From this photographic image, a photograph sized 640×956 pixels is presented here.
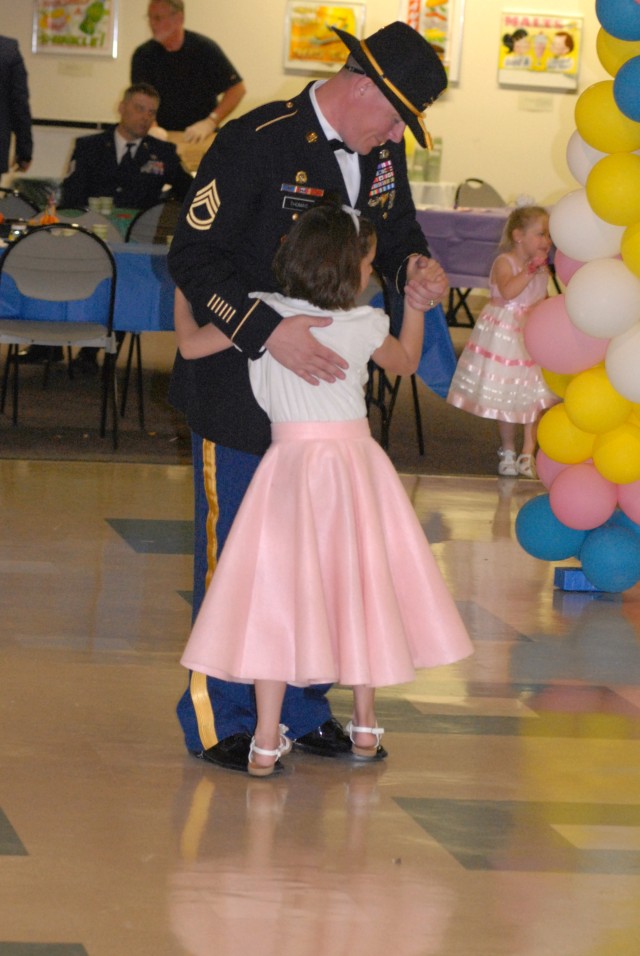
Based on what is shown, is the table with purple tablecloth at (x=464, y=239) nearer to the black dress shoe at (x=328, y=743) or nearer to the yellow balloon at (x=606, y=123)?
the yellow balloon at (x=606, y=123)

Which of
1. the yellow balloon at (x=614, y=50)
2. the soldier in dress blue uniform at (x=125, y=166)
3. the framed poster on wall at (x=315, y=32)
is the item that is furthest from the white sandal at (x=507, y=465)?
the framed poster on wall at (x=315, y=32)

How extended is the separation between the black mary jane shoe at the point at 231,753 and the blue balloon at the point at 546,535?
164 cm

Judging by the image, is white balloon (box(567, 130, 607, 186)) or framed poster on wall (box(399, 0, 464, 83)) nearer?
white balloon (box(567, 130, 607, 186))

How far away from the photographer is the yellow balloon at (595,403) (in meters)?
3.90

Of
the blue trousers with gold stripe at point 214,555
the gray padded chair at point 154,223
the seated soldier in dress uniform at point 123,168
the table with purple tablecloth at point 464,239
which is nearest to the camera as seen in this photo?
the blue trousers with gold stripe at point 214,555

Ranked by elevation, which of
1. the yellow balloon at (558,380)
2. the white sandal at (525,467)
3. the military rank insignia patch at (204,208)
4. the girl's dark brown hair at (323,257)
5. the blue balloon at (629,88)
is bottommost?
the white sandal at (525,467)

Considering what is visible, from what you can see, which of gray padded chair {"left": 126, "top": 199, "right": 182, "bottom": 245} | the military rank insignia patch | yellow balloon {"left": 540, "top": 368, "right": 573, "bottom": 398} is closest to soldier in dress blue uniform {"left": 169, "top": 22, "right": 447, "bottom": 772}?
the military rank insignia patch

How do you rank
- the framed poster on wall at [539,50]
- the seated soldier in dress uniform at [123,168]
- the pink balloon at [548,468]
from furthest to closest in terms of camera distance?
the framed poster on wall at [539,50] < the seated soldier in dress uniform at [123,168] < the pink balloon at [548,468]

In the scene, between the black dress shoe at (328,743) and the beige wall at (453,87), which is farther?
the beige wall at (453,87)

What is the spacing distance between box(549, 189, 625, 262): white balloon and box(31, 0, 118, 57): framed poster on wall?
342 inches

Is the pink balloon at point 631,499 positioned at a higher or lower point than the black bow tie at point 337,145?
lower

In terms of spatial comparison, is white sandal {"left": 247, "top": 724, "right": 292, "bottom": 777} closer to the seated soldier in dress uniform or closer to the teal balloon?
the teal balloon

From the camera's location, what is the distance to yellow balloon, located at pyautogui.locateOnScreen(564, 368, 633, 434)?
3900 mm

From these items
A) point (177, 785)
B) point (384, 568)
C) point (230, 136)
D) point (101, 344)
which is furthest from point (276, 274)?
point (101, 344)
